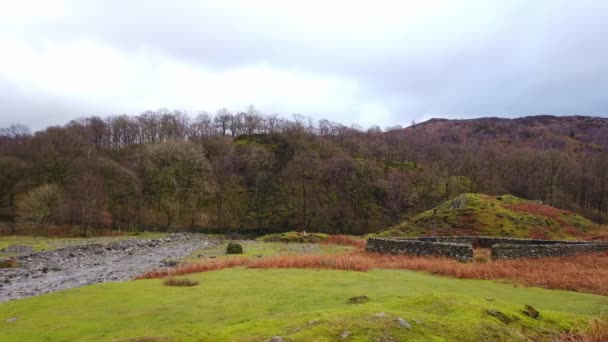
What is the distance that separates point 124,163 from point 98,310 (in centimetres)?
12324

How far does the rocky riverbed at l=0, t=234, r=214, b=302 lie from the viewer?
27433 mm

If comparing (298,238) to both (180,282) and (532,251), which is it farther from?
(180,282)

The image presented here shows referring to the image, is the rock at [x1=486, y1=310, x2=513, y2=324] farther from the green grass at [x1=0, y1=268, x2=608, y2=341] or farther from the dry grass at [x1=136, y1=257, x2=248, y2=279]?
the dry grass at [x1=136, y1=257, x2=248, y2=279]

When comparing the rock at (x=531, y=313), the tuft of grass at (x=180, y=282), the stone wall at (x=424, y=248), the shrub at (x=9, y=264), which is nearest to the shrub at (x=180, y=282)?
the tuft of grass at (x=180, y=282)

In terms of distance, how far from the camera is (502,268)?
24719 mm

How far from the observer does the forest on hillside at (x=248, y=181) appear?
10044 centimetres

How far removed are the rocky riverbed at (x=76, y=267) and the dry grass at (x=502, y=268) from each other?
22.4 ft

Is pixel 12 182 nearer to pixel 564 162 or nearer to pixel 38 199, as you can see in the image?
pixel 38 199

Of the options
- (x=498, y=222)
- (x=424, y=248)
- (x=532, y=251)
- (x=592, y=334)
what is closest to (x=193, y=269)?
(x=424, y=248)

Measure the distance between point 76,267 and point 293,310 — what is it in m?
30.2

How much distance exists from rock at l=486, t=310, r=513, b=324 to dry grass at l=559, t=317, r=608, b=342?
52.2 inches

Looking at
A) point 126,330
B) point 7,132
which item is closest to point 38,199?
point 126,330

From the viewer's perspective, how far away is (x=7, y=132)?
7352 inches

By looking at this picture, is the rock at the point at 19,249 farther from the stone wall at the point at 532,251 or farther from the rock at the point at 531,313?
the rock at the point at 531,313
